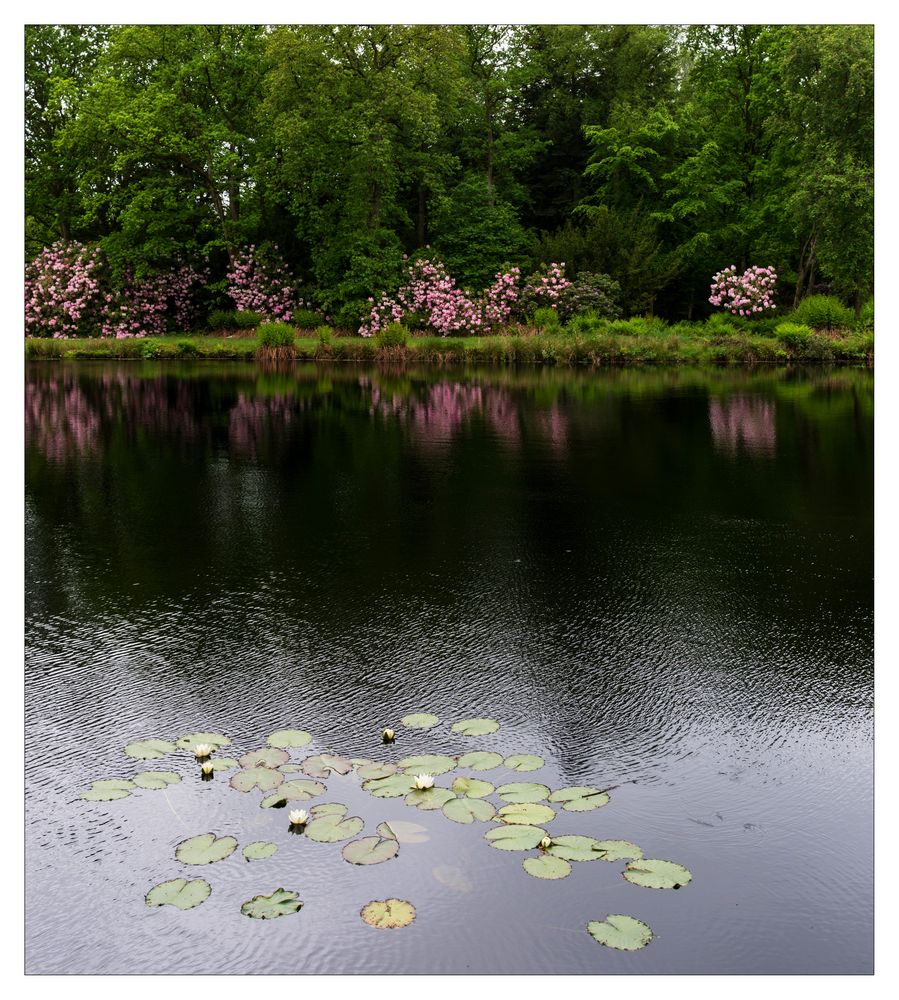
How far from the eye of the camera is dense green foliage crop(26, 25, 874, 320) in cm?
3525

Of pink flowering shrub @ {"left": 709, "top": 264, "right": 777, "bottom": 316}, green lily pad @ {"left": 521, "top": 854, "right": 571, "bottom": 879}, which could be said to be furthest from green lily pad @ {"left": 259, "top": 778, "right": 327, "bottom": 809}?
pink flowering shrub @ {"left": 709, "top": 264, "right": 777, "bottom": 316}

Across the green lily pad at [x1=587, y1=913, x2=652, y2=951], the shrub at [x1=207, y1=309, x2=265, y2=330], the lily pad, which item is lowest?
the green lily pad at [x1=587, y1=913, x2=652, y2=951]

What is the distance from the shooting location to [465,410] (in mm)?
17422

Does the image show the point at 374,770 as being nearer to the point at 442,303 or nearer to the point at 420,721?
the point at 420,721

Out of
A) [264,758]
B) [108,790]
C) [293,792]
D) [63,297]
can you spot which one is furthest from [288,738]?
[63,297]

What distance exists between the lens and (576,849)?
3578 millimetres

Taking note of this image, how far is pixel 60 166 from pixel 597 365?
81.9ft

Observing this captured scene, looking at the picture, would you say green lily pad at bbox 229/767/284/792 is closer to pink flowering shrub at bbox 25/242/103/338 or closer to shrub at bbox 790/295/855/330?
shrub at bbox 790/295/855/330

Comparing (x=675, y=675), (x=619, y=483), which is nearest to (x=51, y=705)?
(x=675, y=675)

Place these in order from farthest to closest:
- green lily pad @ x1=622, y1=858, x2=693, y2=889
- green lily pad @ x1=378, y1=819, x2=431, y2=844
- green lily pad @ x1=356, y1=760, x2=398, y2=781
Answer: green lily pad @ x1=356, y1=760, x2=398, y2=781 < green lily pad @ x1=378, y1=819, x2=431, y2=844 < green lily pad @ x1=622, y1=858, x2=693, y2=889

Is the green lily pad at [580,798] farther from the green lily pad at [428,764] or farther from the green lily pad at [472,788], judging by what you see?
the green lily pad at [428,764]

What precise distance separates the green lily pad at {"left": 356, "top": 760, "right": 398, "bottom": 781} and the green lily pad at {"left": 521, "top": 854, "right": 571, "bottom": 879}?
2.60ft

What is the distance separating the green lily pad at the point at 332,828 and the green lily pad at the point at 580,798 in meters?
0.74

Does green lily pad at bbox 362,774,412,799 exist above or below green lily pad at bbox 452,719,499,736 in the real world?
below
